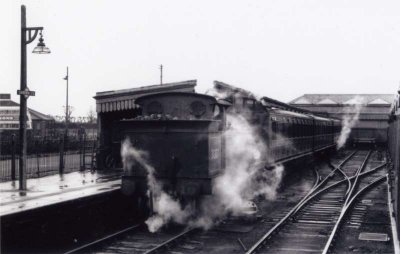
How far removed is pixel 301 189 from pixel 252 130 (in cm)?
539

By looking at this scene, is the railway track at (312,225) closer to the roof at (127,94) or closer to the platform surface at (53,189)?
the platform surface at (53,189)

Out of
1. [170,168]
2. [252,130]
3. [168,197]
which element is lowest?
[168,197]

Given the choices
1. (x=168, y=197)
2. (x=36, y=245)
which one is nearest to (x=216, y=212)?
(x=168, y=197)

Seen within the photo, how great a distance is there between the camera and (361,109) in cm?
5688

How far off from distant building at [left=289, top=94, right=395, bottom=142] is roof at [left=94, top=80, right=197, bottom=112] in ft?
99.9

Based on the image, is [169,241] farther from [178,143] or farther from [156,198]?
[178,143]

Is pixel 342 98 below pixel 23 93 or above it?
above

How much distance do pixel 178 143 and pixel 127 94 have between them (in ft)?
19.1

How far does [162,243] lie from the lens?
8.93 meters

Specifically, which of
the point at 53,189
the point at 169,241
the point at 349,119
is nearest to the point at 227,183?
the point at 169,241

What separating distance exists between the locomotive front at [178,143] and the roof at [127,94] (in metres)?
4.62

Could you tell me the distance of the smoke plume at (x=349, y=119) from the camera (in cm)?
4700

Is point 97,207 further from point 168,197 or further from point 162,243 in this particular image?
point 162,243

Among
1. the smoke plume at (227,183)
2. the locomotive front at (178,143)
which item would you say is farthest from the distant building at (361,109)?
the locomotive front at (178,143)
